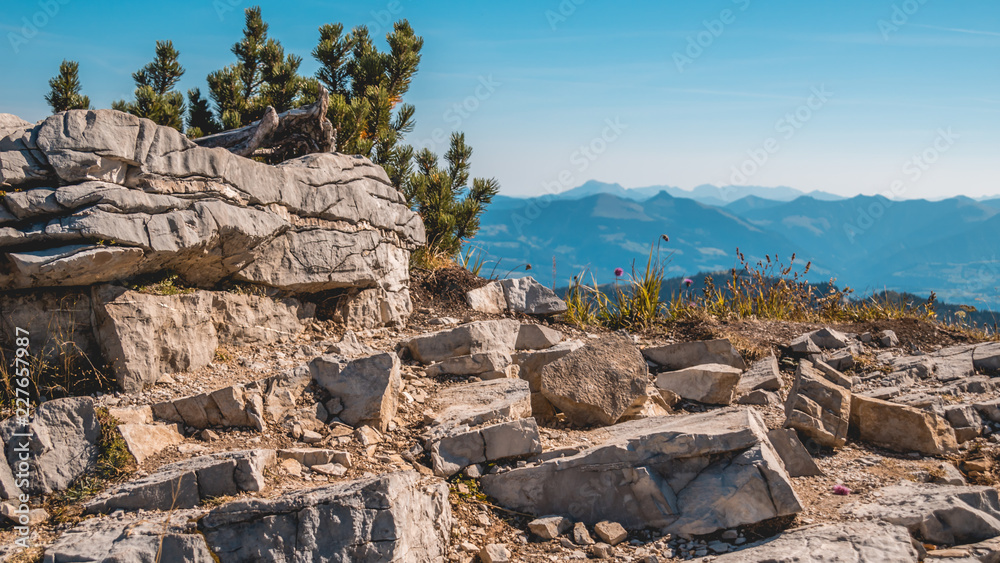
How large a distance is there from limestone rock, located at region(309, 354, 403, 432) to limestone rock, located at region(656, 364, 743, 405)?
3.45 meters

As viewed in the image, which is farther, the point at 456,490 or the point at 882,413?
the point at 882,413

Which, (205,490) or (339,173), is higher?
(339,173)

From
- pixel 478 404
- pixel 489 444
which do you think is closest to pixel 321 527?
pixel 489 444

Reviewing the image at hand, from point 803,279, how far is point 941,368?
3.80 meters

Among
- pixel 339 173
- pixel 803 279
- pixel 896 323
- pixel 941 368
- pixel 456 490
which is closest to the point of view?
pixel 456 490

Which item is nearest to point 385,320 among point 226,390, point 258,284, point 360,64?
point 258,284

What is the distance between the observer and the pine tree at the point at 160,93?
9.26 m

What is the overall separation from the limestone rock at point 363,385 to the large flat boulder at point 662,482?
114 centimetres

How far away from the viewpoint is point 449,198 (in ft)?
32.9

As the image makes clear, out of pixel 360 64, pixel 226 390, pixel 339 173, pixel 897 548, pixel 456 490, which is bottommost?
pixel 897 548

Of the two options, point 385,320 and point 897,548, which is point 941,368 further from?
point 385,320

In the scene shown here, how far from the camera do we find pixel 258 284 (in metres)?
6.11

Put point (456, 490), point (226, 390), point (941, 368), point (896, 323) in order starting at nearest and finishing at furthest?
point (456, 490), point (226, 390), point (941, 368), point (896, 323)

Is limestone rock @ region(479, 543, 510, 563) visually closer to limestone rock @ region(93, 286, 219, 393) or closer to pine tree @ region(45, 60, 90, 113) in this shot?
limestone rock @ region(93, 286, 219, 393)
